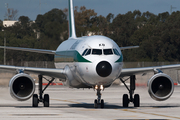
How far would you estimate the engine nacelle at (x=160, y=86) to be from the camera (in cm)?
2014

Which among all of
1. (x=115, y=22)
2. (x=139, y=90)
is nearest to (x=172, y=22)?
(x=115, y=22)

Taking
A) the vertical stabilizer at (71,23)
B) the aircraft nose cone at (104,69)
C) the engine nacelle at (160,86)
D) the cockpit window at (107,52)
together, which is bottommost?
the engine nacelle at (160,86)

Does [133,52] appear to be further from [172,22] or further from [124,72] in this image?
[124,72]

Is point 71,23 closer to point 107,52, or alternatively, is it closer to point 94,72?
point 107,52

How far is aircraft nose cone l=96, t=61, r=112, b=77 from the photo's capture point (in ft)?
59.1

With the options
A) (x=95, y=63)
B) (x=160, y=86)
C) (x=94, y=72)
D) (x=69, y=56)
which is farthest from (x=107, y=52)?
(x=69, y=56)

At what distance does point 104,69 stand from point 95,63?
0.59 meters

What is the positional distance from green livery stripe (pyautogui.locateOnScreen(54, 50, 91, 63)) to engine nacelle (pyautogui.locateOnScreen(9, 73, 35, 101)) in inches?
91.5

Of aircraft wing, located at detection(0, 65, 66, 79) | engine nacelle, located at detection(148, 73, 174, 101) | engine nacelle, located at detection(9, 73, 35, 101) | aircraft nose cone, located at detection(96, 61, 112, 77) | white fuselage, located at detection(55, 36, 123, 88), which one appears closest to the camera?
aircraft nose cone, located at detection(96, 61, 112, 77)

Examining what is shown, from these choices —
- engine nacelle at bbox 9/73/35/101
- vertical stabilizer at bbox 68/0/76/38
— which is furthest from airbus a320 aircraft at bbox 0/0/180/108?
vertical stabilizer at bbox 68/0/76/38

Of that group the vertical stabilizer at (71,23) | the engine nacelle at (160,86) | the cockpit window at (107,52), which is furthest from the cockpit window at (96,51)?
the vertical stabilizer at (71,23)

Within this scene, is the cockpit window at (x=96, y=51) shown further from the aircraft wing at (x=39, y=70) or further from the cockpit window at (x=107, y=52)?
the aircraft wing at (x=39, y=70)

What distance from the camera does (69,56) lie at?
73.3 ft

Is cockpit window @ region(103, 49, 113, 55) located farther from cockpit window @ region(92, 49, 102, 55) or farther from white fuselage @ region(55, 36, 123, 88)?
cockpit window @ region(92, 49, 102, 55)
